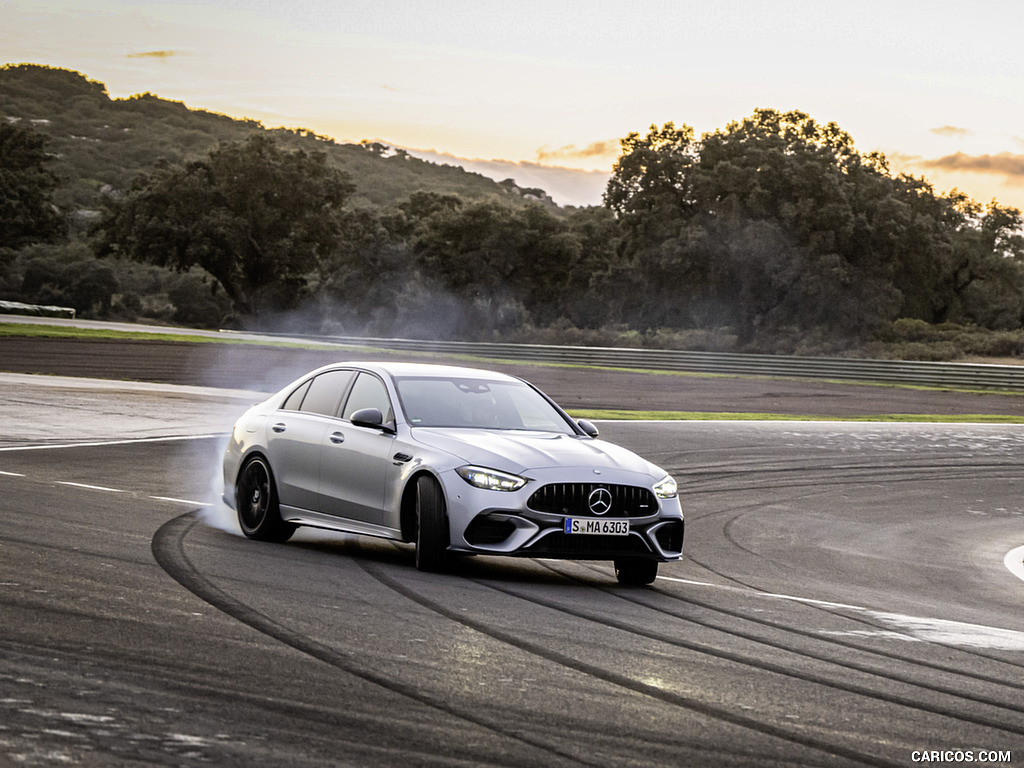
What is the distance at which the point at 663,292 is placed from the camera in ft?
230

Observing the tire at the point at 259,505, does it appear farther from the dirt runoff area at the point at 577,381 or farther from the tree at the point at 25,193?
the tree at the point at 25,193

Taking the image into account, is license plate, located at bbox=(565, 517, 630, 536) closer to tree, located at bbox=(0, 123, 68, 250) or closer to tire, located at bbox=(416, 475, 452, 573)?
tire, located at bbox=(416, 475, 452, 573)

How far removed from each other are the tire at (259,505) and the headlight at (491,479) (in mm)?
2189

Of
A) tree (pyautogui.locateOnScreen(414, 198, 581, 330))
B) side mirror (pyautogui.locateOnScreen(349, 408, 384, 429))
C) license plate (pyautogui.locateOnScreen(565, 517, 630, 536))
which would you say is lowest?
license plate (pyautogui.locateOnScreen(565, 517, 630, 536))

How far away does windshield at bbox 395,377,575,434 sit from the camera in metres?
10.5

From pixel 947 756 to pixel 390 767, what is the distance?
2127mm

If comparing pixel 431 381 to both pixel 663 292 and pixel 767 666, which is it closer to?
pixel 767 666

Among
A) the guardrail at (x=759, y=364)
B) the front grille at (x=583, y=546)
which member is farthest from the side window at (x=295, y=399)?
the guardrail at (x=759, y=364)

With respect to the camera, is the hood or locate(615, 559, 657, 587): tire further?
locate(615, 559, 657, 587): tire

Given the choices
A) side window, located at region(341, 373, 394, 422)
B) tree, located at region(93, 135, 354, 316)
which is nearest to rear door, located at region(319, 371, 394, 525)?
side window, located at region(341, 373, 394, 422)

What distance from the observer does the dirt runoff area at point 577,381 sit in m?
35.4

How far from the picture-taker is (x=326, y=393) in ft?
37.0

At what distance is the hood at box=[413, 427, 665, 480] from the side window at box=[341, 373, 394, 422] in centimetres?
70

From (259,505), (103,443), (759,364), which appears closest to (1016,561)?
(259,505)
